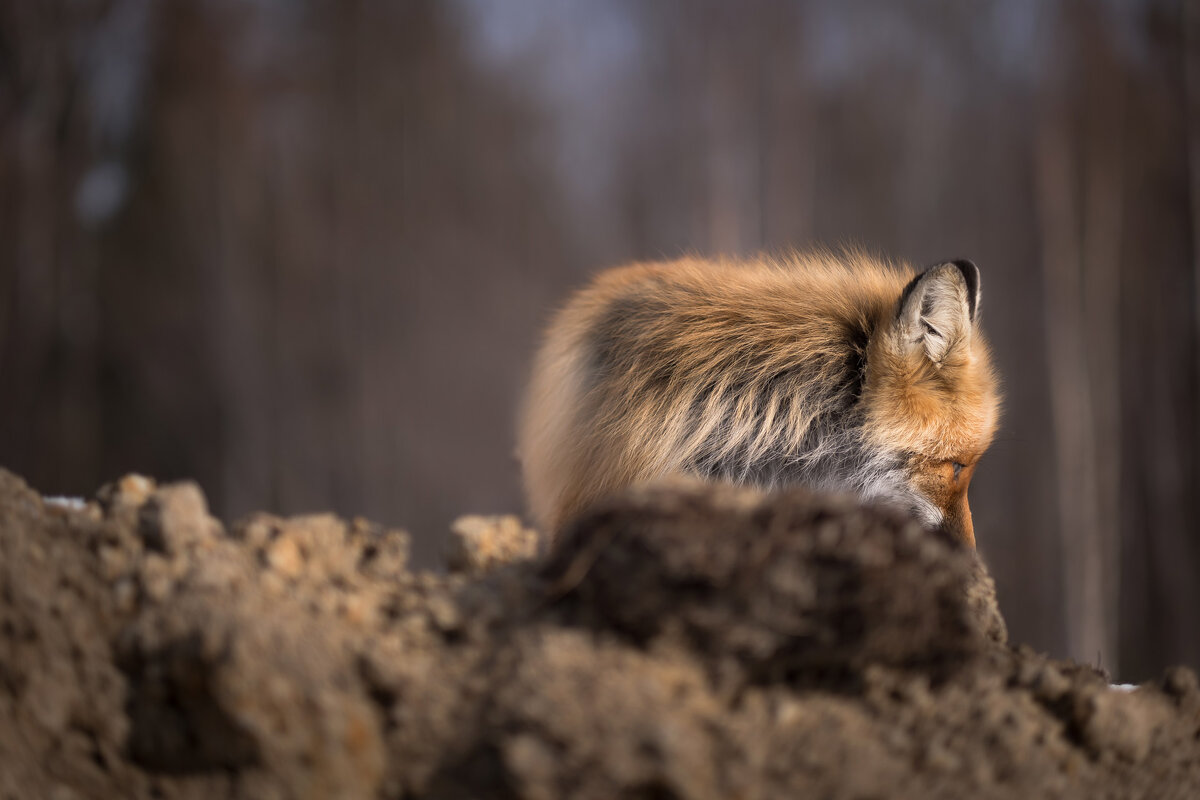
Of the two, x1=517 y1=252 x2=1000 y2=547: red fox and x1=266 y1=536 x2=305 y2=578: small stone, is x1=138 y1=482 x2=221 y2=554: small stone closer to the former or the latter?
x1=266 y1=536 x2=305 y2=578: small stone

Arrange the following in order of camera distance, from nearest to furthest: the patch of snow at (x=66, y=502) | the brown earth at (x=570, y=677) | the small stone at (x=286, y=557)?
1. the brown earth at (x=570, y=677)
2. the small stone at (x=286, y=557)
3. the patch of snow at (x=66, y=502)

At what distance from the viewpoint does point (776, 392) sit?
137 centimetres

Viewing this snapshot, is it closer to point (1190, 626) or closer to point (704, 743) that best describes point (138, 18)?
point (704, 743)

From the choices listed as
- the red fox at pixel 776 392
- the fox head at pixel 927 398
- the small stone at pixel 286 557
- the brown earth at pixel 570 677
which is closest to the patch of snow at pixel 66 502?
the brown earth at pixel 570 677

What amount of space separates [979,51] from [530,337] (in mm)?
2506

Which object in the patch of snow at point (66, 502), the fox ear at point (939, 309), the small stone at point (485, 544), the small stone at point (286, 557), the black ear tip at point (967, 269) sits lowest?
the small stone at point (485, 544)

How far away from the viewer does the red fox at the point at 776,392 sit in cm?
135

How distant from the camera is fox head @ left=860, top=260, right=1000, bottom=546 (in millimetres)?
1402

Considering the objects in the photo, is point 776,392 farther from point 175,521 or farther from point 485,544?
point 175,521

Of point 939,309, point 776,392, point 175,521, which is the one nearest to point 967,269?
point 939,309

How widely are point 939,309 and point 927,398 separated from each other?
160mm

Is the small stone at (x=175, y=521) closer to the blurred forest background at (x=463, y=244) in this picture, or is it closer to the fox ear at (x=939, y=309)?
the fox ear at (x=939, y=309)

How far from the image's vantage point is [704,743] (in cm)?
59

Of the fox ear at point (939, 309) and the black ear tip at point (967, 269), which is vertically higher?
the black ear tip at point (967, 269)
